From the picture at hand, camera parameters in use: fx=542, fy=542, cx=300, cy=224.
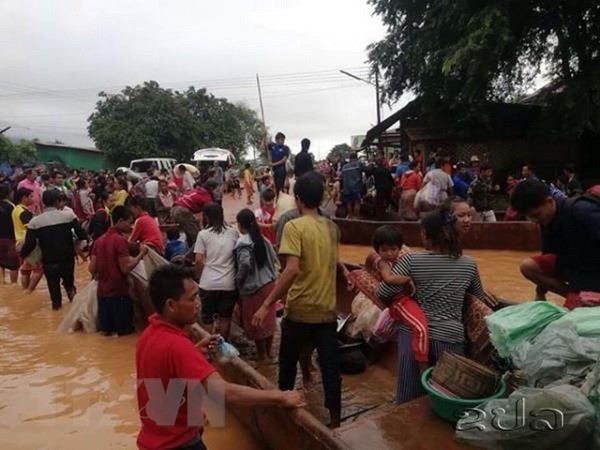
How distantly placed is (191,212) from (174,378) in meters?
6.60

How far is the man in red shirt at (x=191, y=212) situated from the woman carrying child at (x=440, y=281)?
17.9 ft

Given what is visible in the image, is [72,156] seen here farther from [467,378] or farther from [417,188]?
[467,378]

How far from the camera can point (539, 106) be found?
18.7 meters

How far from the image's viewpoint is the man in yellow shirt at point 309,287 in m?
3.64

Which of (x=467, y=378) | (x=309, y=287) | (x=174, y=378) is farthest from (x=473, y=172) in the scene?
(x=174, y=378)

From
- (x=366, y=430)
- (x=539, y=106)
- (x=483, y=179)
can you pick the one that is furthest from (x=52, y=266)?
(x=539, y=106)

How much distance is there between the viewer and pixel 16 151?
111ft

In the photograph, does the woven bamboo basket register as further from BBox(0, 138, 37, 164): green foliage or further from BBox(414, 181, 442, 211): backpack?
BBox(0, 138, 37, 164): green foliage

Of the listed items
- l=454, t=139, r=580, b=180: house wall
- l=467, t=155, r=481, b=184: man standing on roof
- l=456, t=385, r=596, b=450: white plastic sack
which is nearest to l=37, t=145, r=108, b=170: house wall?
l=454, t=139, r=580, b=180: house wall

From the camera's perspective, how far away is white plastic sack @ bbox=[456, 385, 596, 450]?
7.54 ft

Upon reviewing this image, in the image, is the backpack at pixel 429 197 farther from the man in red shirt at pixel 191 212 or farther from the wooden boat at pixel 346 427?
the wooden boat at pixel 346 427

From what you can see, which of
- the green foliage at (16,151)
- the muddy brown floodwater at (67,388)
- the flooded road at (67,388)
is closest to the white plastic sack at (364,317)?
A: the flooded road at (67,388)

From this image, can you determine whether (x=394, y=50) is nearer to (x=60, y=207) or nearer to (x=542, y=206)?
(x=60, y=207)

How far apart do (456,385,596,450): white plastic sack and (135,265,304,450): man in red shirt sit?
1.01 meters
